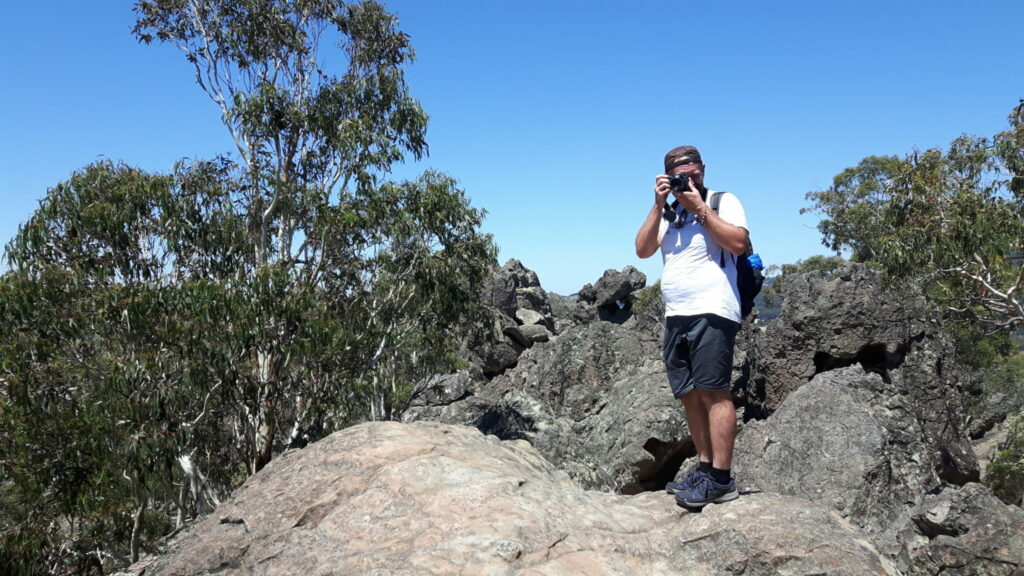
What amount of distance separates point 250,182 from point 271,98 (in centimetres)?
188

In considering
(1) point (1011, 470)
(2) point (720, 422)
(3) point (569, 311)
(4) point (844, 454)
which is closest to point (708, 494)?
(2) point (720, 422)

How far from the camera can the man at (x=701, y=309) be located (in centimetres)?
351

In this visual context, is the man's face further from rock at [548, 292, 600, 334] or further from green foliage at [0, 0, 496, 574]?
rock at [548, 292, 600, 334]

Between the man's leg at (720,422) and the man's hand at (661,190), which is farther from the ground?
the man's hand at (661,190)

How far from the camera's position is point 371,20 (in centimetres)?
1488

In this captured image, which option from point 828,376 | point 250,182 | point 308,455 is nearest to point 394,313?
point 250,182

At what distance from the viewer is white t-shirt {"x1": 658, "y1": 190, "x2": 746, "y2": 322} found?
355 centimetres

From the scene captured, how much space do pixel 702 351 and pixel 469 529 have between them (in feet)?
5.16

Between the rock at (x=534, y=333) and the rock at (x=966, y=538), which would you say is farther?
the rock at (x=534, y=333)

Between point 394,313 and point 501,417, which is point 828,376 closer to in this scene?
point 501,417

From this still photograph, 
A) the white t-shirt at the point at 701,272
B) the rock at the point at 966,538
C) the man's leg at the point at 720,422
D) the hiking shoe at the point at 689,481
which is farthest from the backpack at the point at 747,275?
the rock at the point at 966,538

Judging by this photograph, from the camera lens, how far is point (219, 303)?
352 inches

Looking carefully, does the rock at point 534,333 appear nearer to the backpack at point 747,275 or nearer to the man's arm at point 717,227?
the backpack at point 747,275

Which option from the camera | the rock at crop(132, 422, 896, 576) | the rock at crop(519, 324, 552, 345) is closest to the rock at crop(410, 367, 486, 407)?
the rock at crop(132, 422, 896, 576)
